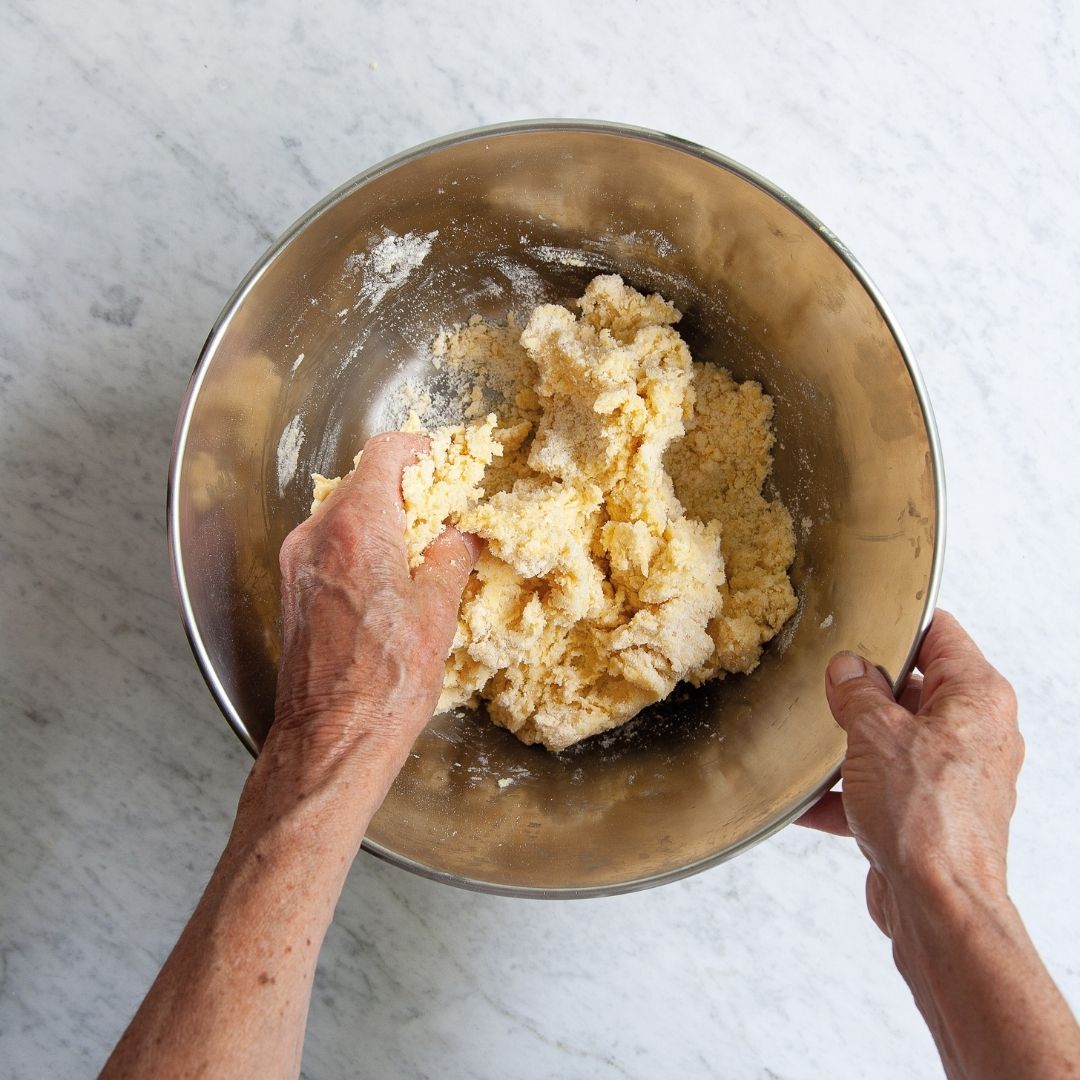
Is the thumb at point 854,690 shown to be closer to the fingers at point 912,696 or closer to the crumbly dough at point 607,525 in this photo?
the fingers at point 912,696

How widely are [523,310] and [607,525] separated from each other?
1.67 feet

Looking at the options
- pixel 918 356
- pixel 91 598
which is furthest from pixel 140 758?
pixel 918 356

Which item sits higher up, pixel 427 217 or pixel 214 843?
pixel 427 217

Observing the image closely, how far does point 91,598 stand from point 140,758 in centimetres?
34

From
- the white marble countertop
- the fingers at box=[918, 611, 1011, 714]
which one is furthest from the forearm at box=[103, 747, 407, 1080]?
the fingers at box=[918, 611, 1011, 714]

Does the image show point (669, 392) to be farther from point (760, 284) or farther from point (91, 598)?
point (91, 598)

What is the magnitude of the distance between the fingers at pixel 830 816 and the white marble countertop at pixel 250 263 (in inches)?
10.3

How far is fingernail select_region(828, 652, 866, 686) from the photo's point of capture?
127cm

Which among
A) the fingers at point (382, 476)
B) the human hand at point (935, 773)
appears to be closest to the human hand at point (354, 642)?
the fingers at point (382, 476)

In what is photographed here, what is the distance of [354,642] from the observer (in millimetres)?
1304

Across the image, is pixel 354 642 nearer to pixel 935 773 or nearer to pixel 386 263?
pixel 386 263

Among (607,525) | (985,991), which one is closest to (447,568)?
(607,525)

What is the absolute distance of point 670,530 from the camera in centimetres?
150

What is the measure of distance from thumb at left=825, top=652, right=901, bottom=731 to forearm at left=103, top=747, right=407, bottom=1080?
0.69 metres
